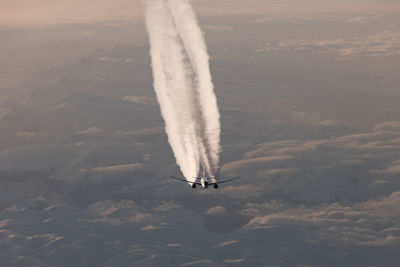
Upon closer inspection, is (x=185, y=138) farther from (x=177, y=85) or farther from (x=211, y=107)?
(x=177, y=85)

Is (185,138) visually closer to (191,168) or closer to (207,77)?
(191,168)

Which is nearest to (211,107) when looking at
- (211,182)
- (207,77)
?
(207,77)

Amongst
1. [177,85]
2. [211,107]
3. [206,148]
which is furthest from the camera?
[177,85]

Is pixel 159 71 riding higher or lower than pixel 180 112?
higher

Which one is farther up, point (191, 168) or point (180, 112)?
point (180, 112)

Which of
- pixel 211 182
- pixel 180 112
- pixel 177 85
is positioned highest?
pixel 177 85

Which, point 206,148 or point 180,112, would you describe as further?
point 180,112

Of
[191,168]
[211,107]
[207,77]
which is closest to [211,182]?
[191,168]

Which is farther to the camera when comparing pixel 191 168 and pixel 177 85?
pixel 177 85

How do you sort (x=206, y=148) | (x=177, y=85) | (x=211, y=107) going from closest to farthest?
(x=206, y=148)
(x=211, y=107)
(x=177, y=85)
